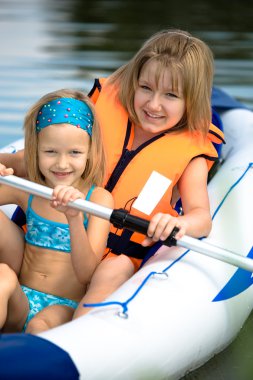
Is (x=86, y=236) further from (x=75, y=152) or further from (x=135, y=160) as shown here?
(x=135, y=160)

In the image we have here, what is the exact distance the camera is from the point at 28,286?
3035 mm

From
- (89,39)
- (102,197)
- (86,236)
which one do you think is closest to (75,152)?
(102,197)

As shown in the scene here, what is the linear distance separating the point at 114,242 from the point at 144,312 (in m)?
0.58

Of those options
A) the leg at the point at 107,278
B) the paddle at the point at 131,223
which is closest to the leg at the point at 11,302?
the leg at the point at 107,278

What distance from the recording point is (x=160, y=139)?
3393mm

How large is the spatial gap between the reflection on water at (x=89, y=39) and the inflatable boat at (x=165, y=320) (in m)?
2.69

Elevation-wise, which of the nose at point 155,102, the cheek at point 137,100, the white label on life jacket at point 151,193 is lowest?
the white label on life jacket at point 151,193

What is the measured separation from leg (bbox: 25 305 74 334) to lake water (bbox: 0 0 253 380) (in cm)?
283

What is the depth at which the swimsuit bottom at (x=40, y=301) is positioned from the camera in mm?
2936

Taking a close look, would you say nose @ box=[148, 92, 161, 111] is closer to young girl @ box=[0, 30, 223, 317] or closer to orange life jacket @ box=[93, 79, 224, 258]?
young girl @ box=[0, 30, 223, 317]

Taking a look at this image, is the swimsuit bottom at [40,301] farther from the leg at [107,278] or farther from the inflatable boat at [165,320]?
the inflatable boat at [165,320]

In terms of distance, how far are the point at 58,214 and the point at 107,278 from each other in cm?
26

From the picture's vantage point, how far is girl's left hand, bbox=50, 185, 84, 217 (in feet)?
9.20

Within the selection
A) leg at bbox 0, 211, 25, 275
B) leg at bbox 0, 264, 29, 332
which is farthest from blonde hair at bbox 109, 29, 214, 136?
leg at bbox 0, 264, 29, 332
